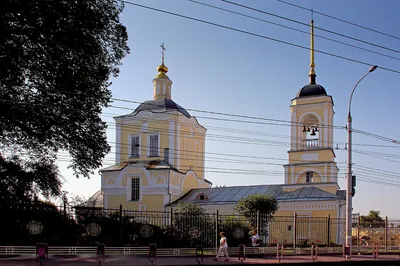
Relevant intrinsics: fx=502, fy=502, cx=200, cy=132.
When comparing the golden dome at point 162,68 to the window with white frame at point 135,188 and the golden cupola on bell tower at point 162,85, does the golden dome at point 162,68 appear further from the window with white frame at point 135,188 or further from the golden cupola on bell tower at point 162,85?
the window with white frame at point 135,188

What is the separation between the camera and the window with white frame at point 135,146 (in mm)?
45469

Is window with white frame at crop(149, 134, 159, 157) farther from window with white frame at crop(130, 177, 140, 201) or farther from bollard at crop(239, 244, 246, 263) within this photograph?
bollard at crop(239, 244, 246, 263)

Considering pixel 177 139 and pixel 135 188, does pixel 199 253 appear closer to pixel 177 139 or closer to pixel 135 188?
pixel 135 188

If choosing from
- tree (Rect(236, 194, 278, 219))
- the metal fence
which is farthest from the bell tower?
the metal fence

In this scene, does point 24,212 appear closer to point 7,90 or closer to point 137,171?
point 7,90

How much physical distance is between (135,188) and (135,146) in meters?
4.52

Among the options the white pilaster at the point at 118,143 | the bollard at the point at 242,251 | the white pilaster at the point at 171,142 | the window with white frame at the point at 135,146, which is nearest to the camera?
the bollard at the point at 242,251

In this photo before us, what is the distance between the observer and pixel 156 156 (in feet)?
146

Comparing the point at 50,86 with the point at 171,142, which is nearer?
the point at 50,86

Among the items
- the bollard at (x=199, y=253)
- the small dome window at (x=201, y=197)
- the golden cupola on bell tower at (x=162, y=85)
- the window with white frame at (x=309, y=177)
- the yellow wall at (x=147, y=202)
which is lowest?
the bollard at (x=199, y=253)

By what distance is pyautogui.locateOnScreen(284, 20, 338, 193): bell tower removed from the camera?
1487 inches

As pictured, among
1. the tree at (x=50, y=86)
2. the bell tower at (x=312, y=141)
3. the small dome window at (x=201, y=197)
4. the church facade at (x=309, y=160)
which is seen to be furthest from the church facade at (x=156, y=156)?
the tree at (x=50, y=86)

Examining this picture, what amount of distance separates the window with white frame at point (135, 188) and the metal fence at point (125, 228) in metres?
17.2

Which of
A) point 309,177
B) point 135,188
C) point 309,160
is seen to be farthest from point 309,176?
point 135,188
